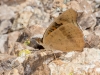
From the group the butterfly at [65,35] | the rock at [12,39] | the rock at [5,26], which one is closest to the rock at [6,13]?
the rock at [5,26]

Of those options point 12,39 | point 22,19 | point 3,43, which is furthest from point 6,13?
point 3,43

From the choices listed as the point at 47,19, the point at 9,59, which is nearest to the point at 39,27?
the point at 47,19

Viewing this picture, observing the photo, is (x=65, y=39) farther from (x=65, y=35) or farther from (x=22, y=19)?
(x=22, y=19)

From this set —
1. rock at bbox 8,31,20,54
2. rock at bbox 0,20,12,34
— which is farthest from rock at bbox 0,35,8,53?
rock at bbox 0,20,12,34

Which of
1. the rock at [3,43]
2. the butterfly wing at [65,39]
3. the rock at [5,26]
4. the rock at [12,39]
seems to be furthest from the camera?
the rock at [5,26]

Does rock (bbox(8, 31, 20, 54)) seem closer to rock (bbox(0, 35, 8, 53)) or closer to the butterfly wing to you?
rock (bbox(0, 35, 8, 53))

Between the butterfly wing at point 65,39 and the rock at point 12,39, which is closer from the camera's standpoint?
the butterfly wing at point 65,39

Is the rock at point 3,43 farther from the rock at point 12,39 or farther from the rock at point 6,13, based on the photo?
the rock at point 6,13

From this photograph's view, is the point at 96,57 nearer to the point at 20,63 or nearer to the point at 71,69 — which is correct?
the point at 71,69
